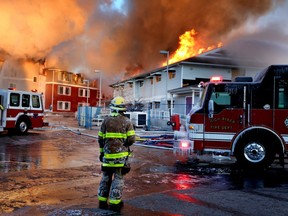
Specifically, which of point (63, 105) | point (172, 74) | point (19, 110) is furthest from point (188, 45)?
point (63, 105)

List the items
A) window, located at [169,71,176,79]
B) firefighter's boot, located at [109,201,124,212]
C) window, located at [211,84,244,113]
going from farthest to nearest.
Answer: window, located at [169,71,176,79], window, located at [211,84,244,113], firefighter's boot, located at [109,201,124,212]

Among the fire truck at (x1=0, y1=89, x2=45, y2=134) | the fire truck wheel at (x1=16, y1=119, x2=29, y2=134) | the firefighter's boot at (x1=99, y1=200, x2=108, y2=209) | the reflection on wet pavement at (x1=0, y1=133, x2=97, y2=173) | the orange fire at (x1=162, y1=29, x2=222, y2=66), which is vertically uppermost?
the orange fire at (x1=162, y1=29, x2=222, y2=66)

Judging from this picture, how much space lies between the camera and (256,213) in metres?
4.75

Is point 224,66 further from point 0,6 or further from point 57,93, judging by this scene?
point 57,93

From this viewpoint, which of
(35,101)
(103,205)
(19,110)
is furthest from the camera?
(35,101)

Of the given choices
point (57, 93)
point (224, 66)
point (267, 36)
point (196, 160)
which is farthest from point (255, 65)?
point (57, 93)

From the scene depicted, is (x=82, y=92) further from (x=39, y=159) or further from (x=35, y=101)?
(x=39, y=159)

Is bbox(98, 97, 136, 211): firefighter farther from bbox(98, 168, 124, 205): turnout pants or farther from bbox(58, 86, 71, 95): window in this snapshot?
bbox(58, 86, 71, 95): window

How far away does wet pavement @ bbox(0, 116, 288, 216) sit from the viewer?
4.87m

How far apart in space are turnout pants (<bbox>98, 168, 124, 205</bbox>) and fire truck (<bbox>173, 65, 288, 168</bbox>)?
4.29m

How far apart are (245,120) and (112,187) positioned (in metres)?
4.88

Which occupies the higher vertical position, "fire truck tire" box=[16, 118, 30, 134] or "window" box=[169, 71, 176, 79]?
"window" box=[169, 71, 176, 79]

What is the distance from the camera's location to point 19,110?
1745 cm

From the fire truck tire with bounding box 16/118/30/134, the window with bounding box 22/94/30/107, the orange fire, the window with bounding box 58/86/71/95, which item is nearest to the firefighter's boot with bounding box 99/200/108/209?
the fire truck tire with bounding box 16/118/30/134
